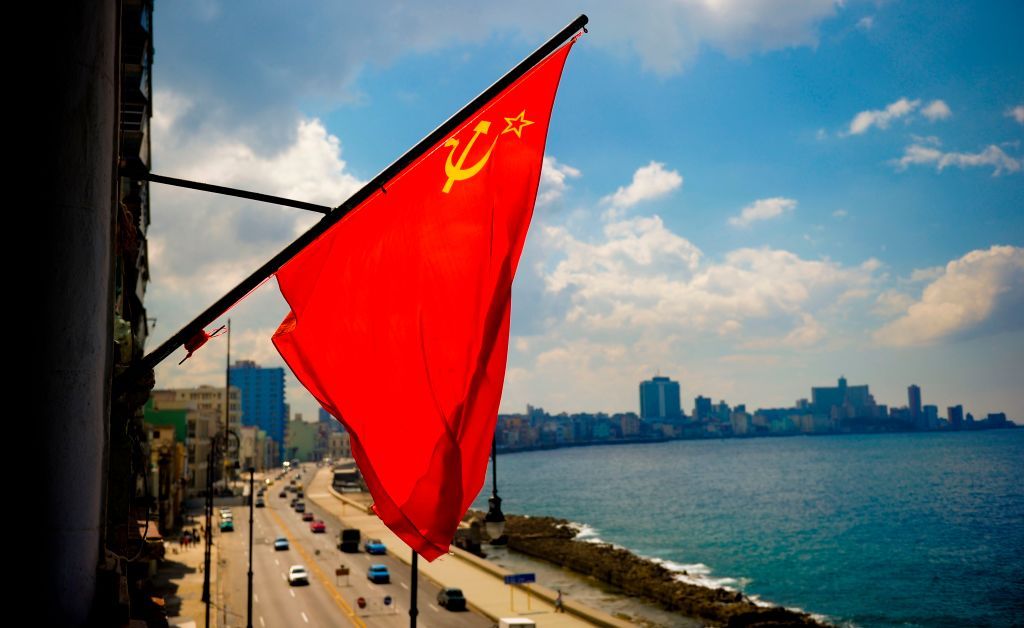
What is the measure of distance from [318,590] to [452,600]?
9.92 m

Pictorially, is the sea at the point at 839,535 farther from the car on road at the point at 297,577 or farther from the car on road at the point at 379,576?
the car on road at the point at 297,577

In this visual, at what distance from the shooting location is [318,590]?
45.2 meters

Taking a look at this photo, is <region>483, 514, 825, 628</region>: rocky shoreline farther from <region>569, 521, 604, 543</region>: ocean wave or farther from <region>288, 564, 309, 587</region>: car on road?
<region>288, 564, 309, 587</region>: car on road

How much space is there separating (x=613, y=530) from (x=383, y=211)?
97.3 meters

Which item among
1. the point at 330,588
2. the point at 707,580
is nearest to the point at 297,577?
the point at 330,588

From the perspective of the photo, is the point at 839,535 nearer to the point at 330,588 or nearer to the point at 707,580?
the point at 707,580

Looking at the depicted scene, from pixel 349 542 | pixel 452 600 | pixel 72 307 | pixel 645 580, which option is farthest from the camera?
pixel 349 542

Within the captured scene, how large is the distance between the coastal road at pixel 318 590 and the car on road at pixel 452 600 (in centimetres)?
50

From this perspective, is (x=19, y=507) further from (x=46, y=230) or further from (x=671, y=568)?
(x=671, y=568)

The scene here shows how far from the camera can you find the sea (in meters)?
59.3

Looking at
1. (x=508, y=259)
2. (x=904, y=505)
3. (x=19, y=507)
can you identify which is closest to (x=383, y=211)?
(x=508, y=259)

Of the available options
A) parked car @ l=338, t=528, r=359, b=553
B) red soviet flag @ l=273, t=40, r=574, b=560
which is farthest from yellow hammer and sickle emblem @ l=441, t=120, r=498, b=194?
parked car @ l=338, t=528, r=359, b=553

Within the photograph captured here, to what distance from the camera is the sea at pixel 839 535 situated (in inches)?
2336

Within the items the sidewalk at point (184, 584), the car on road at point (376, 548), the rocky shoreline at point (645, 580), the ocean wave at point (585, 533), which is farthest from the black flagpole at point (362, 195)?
the ocean wave at point (585, 533)
